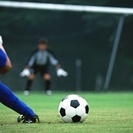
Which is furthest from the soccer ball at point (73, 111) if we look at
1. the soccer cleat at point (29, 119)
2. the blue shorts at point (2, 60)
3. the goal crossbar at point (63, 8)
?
the goal crossbar at point (63, 8)

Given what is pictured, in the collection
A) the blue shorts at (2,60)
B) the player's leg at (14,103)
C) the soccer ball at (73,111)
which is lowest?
the soccer ball at (73,111)

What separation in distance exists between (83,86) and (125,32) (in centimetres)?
265

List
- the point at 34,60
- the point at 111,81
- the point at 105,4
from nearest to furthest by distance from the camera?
the point at 34,60, the point at 105,4, the point at 111,81

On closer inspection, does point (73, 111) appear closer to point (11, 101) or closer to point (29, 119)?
point (29, 119)

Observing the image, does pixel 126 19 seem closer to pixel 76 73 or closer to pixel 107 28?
pixel 107 28

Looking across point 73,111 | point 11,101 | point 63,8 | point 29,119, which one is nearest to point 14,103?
point 11,101

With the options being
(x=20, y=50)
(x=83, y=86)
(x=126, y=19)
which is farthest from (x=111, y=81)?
(x=20, y=50)

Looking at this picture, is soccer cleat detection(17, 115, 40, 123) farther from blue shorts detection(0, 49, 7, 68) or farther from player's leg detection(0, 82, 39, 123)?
blue shorts detection(0, 49, 7, 68)

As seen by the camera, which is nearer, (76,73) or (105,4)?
(105,4)

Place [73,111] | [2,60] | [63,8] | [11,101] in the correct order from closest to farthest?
[2,60]
[11,101]
[73,111]
[63,8]

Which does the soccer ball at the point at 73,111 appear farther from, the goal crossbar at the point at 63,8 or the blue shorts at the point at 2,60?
the goal crossbar at the point at 63,8

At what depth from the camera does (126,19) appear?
2005cm

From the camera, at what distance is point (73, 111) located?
229 inches

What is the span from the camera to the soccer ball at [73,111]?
581 cm
